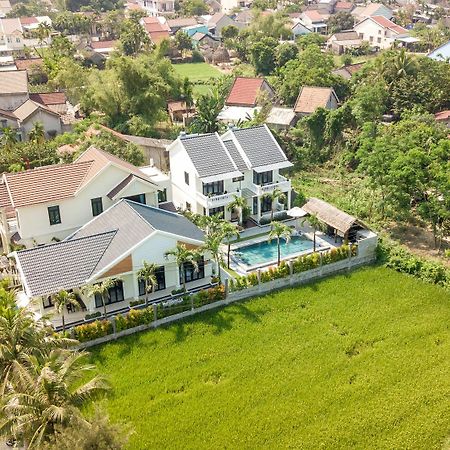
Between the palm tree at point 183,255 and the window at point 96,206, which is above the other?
the window at point 96,206

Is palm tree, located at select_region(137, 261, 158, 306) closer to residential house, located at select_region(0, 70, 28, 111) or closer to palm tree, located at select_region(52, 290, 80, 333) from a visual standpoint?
palm tree, located at select_region(52, 290, 80, 333)

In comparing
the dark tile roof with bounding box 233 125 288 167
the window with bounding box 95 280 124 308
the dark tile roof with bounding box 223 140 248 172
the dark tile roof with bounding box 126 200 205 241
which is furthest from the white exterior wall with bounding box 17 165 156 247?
the dark tile roof with bounding box 233 125 288 167

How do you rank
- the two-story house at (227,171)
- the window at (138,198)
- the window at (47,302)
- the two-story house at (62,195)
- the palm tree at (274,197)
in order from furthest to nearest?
the two-story house at (227,171), the palm tree at (274,197), the window at (138,198), the two-story house at (62,195), the window at (47,302)

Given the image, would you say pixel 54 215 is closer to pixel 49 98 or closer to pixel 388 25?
pixel 49 98

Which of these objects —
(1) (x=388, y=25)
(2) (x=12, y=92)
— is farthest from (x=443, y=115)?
(1) (x=388, y=25)

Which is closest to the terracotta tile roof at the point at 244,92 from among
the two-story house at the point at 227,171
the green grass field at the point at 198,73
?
the green grass field at the point at 198,73

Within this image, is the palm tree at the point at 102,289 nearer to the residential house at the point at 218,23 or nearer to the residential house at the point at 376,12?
the residential house at the point at 218,23

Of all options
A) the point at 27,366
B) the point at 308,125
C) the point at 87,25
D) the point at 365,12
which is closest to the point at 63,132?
the point at 308,125

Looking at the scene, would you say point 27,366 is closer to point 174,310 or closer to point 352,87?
point 174,310
